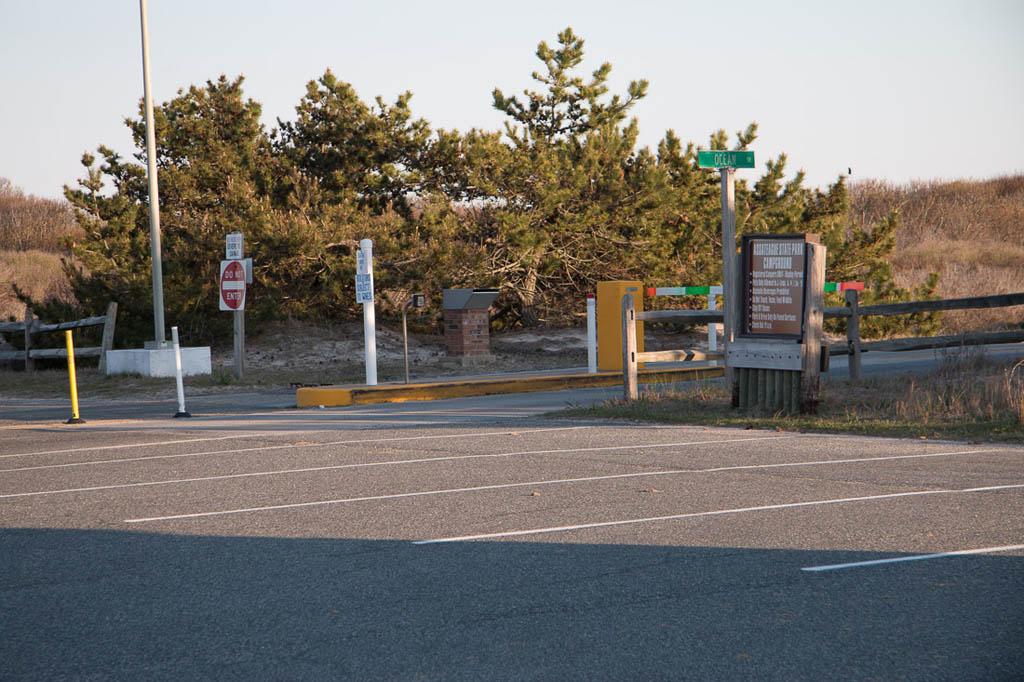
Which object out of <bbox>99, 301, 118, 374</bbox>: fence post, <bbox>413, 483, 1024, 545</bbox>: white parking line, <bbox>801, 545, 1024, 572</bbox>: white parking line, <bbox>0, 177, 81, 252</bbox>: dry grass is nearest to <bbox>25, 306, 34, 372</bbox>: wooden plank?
<bbox>99, 301, 118, 374</bbox>: fence post

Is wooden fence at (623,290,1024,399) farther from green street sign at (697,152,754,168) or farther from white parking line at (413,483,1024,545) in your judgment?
white parking line at (413,483,1024,545)

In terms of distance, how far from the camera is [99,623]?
502cm

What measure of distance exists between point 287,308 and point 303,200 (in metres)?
2.68

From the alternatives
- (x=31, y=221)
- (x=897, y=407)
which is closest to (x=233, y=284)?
(x=897, y=407)

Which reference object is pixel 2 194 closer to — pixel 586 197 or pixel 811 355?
pixel 586 197

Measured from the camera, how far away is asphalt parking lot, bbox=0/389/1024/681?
173 inches

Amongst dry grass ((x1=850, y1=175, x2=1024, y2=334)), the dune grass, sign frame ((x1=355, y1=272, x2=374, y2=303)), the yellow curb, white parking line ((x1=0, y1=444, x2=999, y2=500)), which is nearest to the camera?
white parking line ((x1=0, y1=444, x2=999, y2=500))

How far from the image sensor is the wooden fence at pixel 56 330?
22203 millimetres

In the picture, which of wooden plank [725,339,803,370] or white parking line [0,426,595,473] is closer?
white parking line [0,426,595,473]

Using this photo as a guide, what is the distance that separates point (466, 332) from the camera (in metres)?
21.9

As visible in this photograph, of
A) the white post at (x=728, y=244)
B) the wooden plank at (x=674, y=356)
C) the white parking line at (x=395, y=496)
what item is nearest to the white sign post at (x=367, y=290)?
the wooden plank at (x=674, y=356)

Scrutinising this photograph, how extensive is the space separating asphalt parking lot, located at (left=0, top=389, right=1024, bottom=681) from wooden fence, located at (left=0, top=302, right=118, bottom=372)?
1236 centimetres

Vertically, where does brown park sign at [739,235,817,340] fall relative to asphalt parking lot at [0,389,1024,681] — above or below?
above

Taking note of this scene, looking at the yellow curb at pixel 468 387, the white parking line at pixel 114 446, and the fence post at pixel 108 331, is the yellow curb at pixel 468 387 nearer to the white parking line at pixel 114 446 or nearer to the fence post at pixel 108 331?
the white parking line at pixel 114 446
